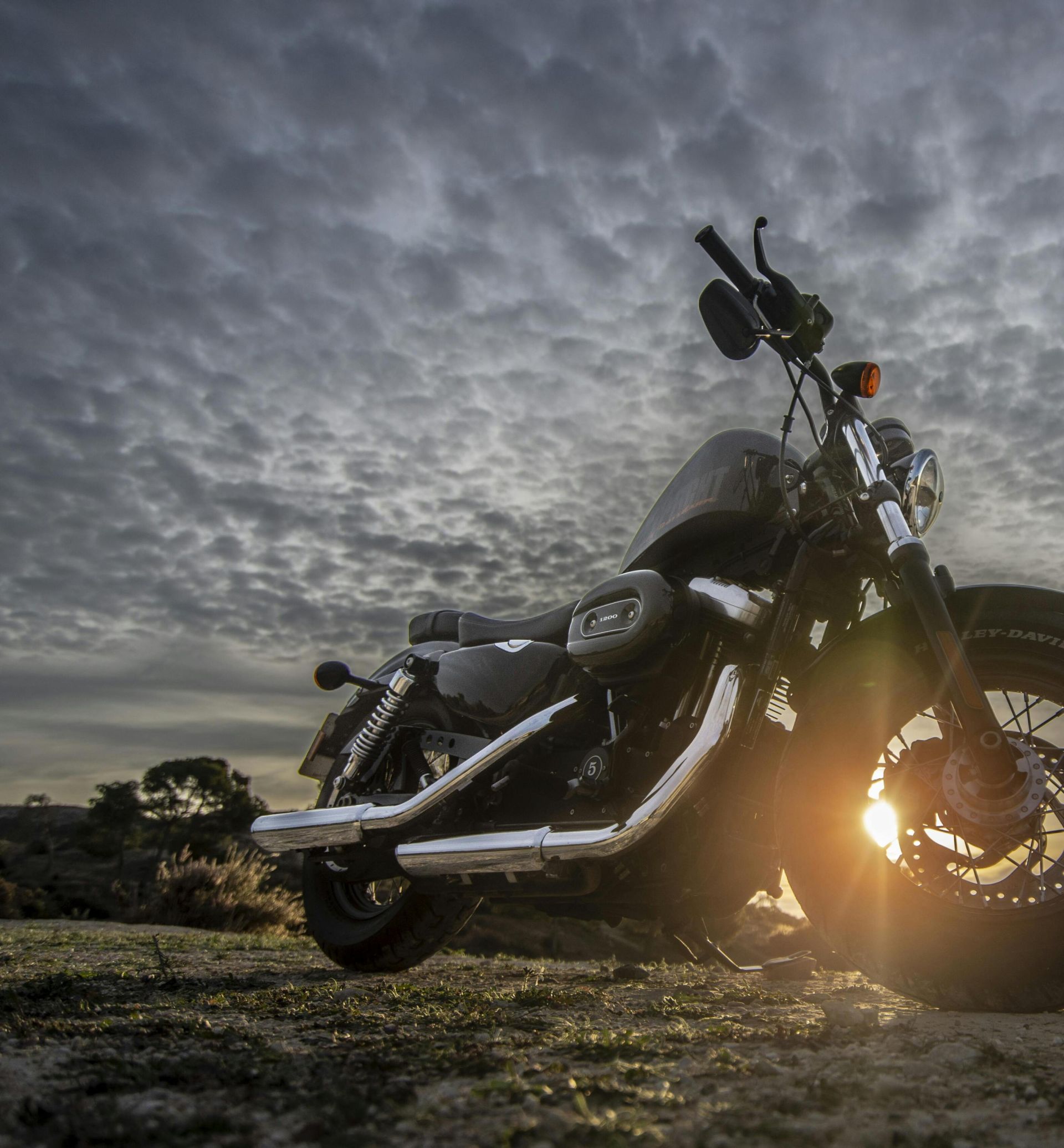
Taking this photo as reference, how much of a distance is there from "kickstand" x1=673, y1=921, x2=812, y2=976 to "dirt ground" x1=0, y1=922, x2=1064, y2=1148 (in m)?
0.14

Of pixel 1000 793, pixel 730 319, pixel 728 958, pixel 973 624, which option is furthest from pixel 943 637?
pixel 728 958

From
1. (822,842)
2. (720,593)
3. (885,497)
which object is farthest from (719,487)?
(822,842)

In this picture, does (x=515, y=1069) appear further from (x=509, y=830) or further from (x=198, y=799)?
(x=198, y=799)

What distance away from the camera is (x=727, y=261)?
3137mm

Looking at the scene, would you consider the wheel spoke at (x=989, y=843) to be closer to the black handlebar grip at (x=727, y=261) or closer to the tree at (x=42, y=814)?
the black handlebar grip at (x=727, y=261)

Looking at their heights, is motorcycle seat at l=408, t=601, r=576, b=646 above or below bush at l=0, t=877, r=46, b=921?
above

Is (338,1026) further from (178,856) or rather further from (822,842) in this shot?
(178,856)

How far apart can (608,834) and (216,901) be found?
25.4ft

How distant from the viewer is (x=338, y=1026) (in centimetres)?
227

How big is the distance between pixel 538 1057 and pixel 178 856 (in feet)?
32.2

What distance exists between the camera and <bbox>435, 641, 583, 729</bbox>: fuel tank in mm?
3746

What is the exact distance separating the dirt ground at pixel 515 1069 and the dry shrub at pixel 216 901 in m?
6.64

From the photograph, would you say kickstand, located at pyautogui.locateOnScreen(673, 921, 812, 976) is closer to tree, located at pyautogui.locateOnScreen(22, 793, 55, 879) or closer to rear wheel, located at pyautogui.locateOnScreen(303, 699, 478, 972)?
rear wheel, located at pyautogui.locateOnScreen(303, 699, 478, 972)

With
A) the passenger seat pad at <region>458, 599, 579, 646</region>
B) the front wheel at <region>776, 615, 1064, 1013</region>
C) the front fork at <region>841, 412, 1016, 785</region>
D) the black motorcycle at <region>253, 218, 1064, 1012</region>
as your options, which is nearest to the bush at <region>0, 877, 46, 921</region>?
the black motorcycle at <region>253, 218, 1064, 1012</region>
